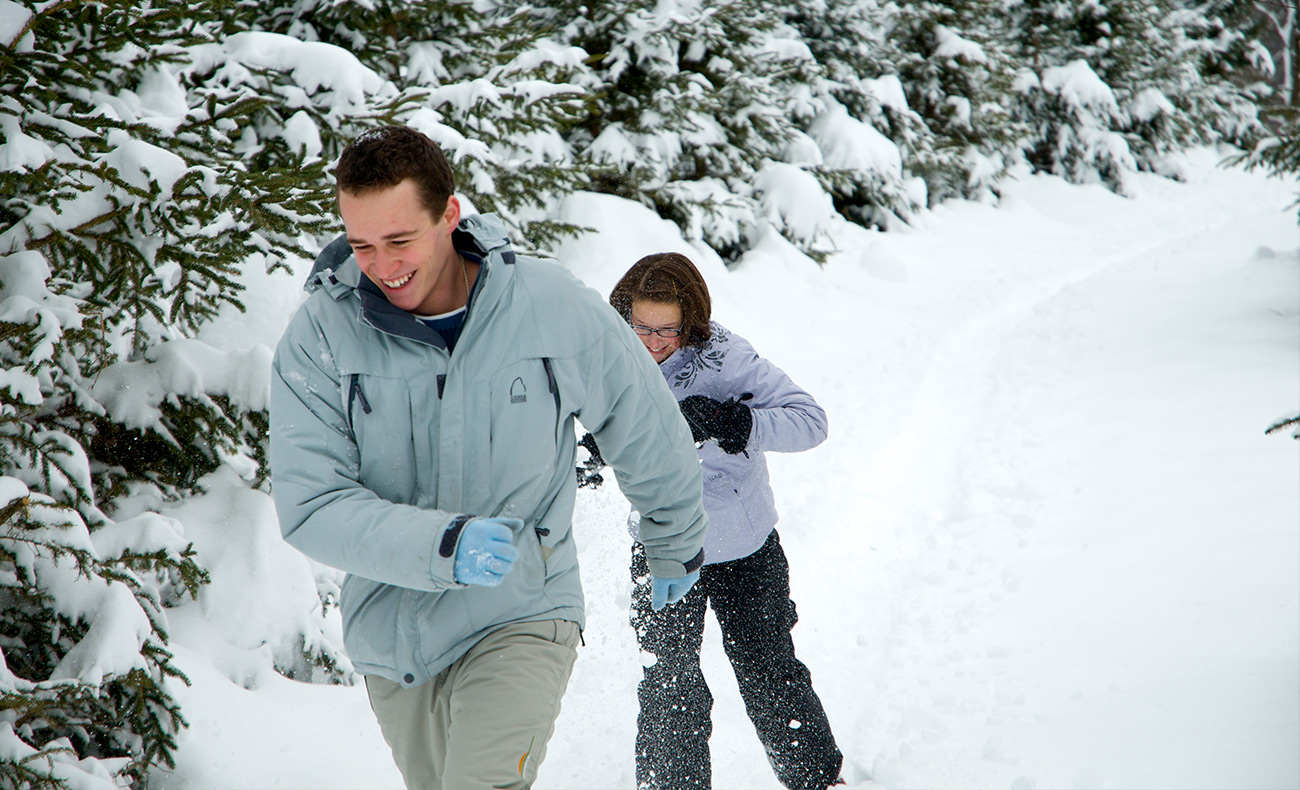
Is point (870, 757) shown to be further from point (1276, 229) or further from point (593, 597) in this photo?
point (1276, 229)

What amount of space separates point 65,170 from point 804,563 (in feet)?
14.5

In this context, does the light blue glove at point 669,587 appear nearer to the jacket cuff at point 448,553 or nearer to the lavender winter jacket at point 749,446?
the lavender winter jacket at point 749,446

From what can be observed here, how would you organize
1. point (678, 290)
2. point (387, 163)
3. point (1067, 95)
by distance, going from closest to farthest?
point (387, 163), point (678, 290), point (1067, 95)

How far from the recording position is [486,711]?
2.06 m

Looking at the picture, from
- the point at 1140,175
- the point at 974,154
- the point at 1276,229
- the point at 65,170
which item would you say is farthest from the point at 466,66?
the point at 1140,175

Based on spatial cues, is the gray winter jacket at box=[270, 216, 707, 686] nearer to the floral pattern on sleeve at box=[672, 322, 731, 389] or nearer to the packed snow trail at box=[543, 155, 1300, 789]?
the floral pattern on sleeve at box=[672, 322, 731, 389]

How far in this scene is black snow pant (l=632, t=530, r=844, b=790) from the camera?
10.9 ft

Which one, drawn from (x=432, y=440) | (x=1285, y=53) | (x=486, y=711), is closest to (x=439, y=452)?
(x=432, y=440)

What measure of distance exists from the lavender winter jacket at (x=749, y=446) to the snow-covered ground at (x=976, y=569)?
1.31m

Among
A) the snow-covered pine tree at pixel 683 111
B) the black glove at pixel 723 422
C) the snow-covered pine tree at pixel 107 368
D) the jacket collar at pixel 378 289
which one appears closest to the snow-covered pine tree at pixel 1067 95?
the snow-covered pine tree at pixel 683 111

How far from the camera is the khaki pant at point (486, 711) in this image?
79.7 inches

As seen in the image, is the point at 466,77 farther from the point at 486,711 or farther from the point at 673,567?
the point at 486,711

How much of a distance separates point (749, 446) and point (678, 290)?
25.1 inches

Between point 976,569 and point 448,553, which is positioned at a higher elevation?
point 448,553
